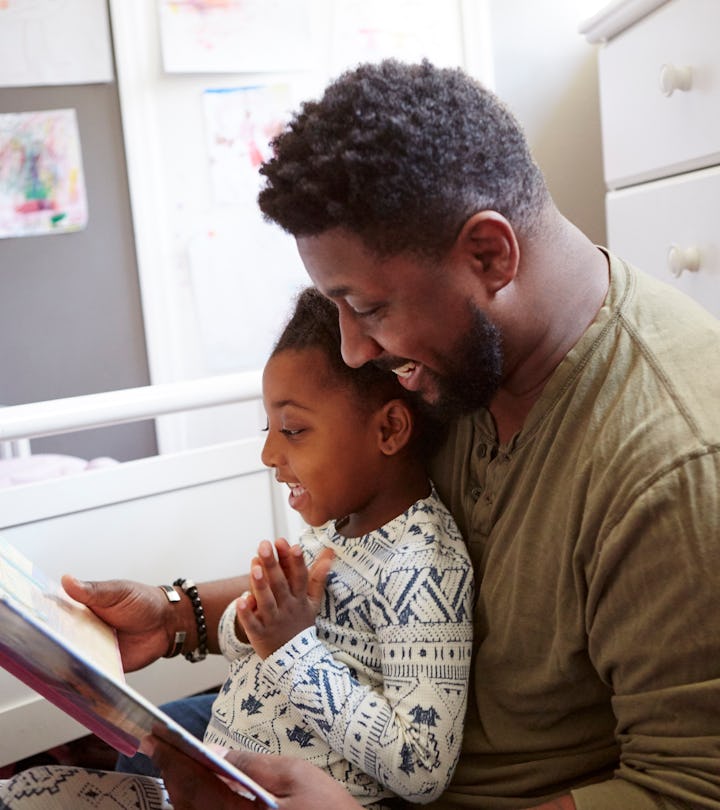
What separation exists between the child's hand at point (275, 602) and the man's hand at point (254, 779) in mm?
112

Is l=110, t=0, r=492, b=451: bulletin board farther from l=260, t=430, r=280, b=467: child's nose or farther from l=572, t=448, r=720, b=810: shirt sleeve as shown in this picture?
l=572, t=448, r=720, b=810: shirt sleeve

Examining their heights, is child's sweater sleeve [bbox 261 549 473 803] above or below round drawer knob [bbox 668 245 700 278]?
below

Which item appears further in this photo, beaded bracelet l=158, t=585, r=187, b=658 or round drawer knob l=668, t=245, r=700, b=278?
round drawer knob l=668, t=245, r=700, b=278

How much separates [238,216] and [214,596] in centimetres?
104

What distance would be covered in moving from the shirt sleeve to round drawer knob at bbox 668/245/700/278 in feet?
2.09

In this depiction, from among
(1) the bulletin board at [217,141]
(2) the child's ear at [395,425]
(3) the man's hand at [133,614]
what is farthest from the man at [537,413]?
(1) the bulletin board at [217,141]

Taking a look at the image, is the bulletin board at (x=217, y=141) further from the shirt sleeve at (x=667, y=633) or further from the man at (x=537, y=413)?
the shirt sleeve at (x=667, y=633)

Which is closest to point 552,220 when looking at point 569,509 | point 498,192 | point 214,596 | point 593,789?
point 498,192

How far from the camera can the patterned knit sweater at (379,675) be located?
33.1 inches

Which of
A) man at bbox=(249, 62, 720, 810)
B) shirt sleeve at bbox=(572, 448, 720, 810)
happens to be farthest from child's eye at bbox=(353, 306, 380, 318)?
shirt sleeve at bbox=(572, 448, 720, 810)

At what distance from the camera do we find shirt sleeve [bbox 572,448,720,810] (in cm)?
68

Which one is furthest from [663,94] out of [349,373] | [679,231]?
[349,373]

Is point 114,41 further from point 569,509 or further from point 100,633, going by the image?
point 569,509

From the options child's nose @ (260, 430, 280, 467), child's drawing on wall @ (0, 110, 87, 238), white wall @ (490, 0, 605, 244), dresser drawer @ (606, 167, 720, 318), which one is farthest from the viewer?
white wall @ (490, 0, 605, 244)
